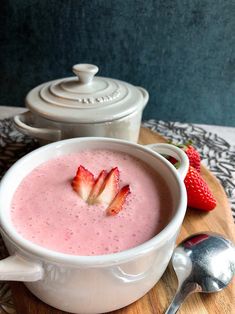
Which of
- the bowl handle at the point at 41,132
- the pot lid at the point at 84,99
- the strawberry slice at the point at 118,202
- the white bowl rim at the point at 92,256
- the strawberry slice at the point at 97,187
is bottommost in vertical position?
the bowl handle at the point at 41,132

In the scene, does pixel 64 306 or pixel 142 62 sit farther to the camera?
pixel 142 62

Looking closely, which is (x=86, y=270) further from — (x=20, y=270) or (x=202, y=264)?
(x=202, y=264)

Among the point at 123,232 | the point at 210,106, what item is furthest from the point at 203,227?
the point at 210,106

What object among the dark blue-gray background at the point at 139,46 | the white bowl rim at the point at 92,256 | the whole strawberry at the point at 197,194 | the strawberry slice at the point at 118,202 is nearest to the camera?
the white bowl rim at the point at 92,256

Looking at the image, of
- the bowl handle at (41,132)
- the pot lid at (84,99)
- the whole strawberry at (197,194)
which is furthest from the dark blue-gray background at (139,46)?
the whole strawberry at (197,194)

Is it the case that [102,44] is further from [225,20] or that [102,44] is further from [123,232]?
[123,232]

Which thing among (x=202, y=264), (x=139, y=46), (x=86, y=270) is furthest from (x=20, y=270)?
(x=139, y=46)

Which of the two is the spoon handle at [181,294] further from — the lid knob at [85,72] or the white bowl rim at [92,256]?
the lid knob at [85,72]
